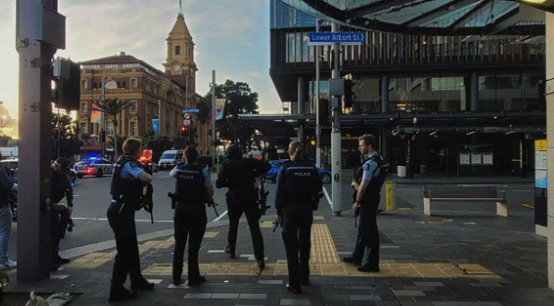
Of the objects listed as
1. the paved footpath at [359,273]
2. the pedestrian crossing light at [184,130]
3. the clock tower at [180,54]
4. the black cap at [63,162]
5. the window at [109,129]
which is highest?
the clock tower at [180,54]

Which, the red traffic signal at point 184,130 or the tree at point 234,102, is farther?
the tree at point 234,102

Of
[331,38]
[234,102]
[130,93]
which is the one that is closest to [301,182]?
[331,38]

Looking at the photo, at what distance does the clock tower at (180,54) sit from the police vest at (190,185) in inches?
3800

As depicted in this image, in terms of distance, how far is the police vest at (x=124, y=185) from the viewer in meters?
5.03

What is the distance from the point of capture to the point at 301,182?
539 cm

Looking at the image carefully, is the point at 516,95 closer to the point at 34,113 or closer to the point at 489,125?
the point at 489,125

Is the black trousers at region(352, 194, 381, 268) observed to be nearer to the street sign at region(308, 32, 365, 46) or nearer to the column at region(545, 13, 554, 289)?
the column at region(545, 13, 554, 289)

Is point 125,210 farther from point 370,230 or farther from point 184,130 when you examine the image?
point 184,130

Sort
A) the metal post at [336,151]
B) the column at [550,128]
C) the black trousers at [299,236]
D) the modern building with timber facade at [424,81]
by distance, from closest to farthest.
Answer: the column at [550,128]
the black trousers at [299,236]
the metal post at [336,151]
the modern building with timber facade at [424,81]

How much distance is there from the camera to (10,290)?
525cm

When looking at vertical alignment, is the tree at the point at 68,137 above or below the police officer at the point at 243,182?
above

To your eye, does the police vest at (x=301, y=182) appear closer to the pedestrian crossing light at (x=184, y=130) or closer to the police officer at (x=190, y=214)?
the police officer at (x=190, y=214)

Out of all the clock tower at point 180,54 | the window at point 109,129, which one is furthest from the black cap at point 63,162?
the clock tower at point 180,54

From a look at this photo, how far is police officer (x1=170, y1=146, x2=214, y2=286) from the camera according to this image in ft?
18.0
